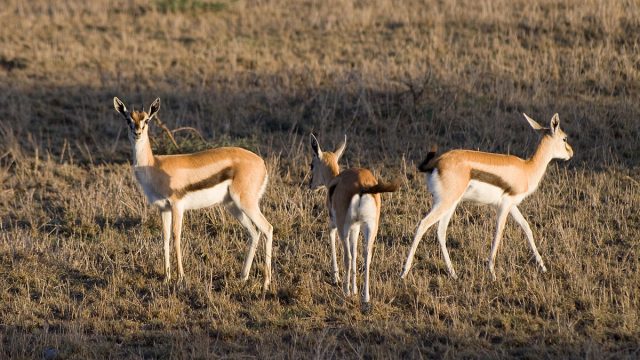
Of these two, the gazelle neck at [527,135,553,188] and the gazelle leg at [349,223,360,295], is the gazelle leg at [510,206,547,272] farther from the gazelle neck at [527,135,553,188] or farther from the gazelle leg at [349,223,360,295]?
the gazelle leg at [349,223,360,295]

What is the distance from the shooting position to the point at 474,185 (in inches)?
354

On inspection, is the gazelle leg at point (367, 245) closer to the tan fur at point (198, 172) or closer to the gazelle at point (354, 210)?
the gazelle at point (354, 210)

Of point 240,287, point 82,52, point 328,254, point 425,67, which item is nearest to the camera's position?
point 240,287

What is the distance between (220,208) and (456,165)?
3.14 metres

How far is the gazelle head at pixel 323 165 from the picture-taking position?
903 centimetres

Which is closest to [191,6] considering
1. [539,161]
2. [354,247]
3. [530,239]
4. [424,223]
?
[539,161]

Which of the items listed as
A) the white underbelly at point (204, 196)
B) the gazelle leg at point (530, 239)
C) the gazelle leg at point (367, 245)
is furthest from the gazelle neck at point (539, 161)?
the white underbelly at point (204, 196)

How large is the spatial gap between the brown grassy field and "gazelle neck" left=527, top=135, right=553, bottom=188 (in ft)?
2.34

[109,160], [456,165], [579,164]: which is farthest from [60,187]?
[579,164]

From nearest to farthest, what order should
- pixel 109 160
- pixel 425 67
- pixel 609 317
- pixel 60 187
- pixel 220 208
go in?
pixel 609 317 < pixel 220 208 < pixel 60 187 < pixel 109 160 < pixel 425 67

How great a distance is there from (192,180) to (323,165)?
127cm

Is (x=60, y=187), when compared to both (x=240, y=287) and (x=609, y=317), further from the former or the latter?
(x=609, y=317)

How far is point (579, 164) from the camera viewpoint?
40.7 ft

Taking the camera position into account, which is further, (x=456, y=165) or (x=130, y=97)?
(x=130, y=97)
